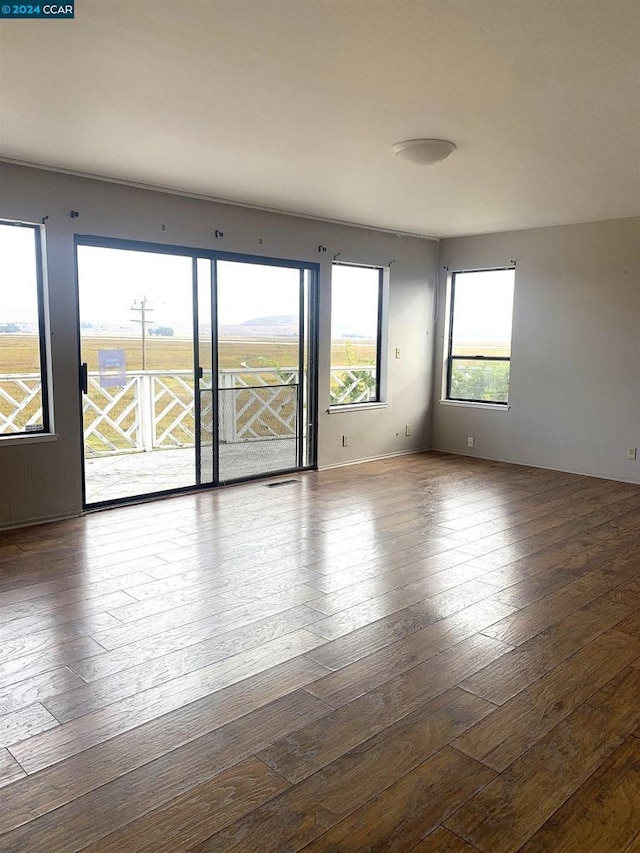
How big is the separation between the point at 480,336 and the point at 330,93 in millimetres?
4667

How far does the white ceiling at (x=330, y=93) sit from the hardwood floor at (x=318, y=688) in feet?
8.01

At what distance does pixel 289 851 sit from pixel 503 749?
2.65 ft

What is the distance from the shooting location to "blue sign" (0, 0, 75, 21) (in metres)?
2.22

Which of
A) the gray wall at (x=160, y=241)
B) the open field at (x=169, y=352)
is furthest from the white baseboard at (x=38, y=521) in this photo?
the open field at (x=169, y=352)

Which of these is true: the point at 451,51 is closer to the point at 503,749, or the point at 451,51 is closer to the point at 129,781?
the point at 503,749

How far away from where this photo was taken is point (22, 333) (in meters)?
4.43

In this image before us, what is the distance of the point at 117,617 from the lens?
3.03 metres

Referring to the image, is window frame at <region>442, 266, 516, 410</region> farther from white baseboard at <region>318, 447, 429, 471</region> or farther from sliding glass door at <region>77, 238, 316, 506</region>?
sliding glass door at <region>77, 238, 316, 506</region>

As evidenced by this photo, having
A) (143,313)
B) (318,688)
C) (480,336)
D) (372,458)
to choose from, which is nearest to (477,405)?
(480,336)

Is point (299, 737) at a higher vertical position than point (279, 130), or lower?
lower

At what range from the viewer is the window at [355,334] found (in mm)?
6551

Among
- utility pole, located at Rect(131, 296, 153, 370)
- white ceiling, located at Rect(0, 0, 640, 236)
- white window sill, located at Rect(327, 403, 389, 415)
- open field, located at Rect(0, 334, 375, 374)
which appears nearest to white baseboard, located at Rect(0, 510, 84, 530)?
open field, located at Rect(0, 334, 375, 374)

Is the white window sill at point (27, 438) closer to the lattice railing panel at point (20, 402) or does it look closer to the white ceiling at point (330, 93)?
the lattice railing panel at point (20, 402)

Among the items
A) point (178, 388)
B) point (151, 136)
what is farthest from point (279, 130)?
point (178, 388)
